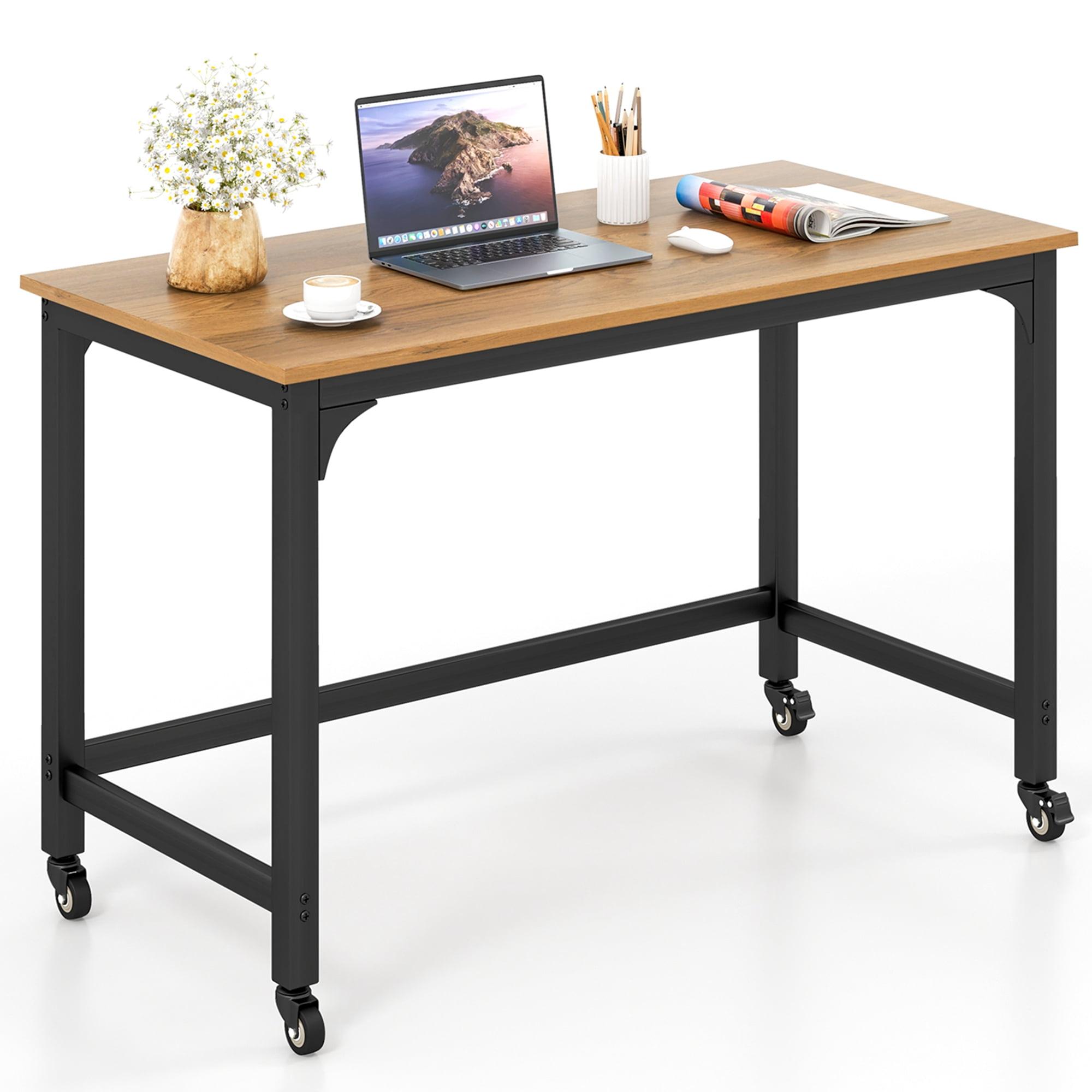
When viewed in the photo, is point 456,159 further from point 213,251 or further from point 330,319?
point 330,319

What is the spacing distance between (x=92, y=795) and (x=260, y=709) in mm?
409

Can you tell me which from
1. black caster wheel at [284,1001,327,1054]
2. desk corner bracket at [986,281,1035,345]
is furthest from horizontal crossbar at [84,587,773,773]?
desk corner bracket at [986,281,1035,345]

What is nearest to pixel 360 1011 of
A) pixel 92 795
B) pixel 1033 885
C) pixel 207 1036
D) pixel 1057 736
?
pixel 207 1036

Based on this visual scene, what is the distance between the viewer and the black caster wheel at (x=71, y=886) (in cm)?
508

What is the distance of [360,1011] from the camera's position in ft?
15.5

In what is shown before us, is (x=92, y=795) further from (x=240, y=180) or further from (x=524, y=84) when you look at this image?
(x=524, y=84)

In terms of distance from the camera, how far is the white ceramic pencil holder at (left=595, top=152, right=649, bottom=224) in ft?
17.4

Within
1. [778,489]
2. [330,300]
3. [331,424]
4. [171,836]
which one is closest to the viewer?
[331,424]

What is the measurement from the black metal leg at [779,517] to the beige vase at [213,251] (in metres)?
→ 1.49

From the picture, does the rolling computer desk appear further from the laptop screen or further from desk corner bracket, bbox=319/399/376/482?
the laptop screen

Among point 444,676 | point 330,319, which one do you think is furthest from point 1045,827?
point 330,319

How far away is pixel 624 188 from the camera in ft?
17.4

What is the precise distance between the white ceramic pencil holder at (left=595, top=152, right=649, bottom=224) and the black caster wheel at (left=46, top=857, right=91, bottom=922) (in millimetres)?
1672

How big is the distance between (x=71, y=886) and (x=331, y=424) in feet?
4.15
